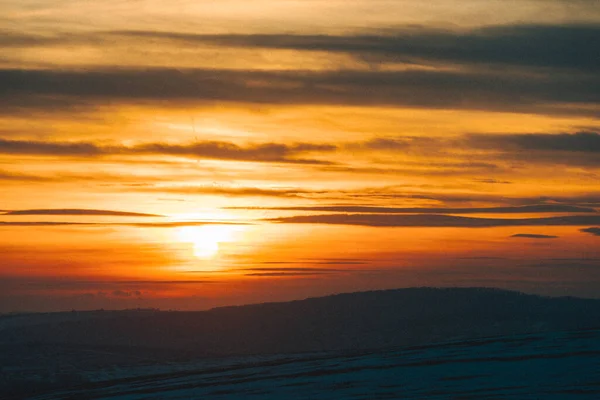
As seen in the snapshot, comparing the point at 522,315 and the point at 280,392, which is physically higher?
the point at 522,315

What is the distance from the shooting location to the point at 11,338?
16725 cm

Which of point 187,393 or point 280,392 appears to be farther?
point 187,393

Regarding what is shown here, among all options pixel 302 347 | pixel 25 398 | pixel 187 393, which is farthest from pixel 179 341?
pixel 187 393

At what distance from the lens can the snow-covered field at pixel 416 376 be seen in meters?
32.4

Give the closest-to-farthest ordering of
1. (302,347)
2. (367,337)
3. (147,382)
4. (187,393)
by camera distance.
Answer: (187,393), (147,382), (302,347), (367,337)

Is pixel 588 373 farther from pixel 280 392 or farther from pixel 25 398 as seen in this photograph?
pixel 25 398

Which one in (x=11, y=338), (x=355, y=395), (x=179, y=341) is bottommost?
(x=355, y=395)

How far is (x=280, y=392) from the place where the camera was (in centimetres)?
3556

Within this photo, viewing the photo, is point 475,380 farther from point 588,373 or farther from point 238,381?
point 238,381

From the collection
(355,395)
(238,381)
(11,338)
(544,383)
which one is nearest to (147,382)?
(238,381)

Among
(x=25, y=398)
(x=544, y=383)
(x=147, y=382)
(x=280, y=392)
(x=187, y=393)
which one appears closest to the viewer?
(x=544, y=383)

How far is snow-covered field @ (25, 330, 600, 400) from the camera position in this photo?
3241 centimetres

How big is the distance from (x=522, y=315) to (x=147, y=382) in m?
155

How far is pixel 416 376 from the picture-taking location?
119 feet
